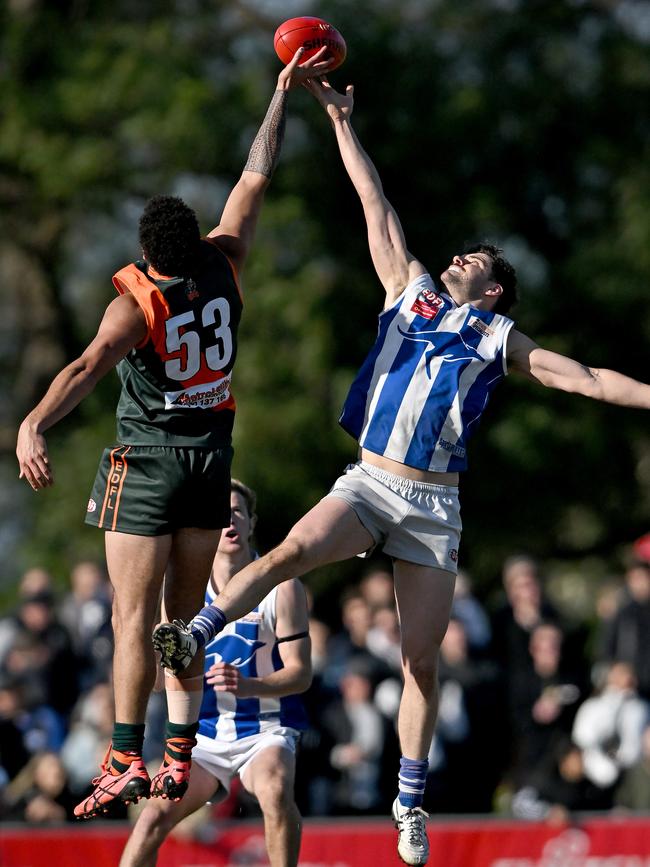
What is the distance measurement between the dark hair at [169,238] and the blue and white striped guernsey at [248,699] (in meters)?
2.40

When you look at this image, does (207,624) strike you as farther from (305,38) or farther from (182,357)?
(305,38)

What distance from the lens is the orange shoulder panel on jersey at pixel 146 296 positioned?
22.0 feet

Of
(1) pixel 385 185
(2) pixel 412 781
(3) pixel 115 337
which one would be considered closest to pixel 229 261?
(3) pixel 115 337

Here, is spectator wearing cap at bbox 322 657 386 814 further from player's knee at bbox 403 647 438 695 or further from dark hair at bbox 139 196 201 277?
dark hair at bbox 139 196 201 277

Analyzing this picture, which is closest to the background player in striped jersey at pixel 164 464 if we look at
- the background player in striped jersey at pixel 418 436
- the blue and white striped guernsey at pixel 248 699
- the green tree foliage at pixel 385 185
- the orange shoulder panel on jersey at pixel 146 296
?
the orange shoulder panel on jersey at pixel 146 296

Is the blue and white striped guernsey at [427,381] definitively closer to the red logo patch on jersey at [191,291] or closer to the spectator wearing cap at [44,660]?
the red logo patch on jersey at [191,291]

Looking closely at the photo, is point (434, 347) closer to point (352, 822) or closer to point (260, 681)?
point (260, 681)

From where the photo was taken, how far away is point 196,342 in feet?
22.6

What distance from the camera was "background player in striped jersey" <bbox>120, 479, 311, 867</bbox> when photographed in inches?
316

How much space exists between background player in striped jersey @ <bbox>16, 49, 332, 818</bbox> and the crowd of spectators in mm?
4391

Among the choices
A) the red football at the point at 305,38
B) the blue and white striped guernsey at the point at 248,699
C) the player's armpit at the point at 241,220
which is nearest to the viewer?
the player's armpit at the point at 241,220

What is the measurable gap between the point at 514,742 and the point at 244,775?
3.88m

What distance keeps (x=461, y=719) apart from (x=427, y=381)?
4.90 meters

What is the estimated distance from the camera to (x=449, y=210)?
17.1m
